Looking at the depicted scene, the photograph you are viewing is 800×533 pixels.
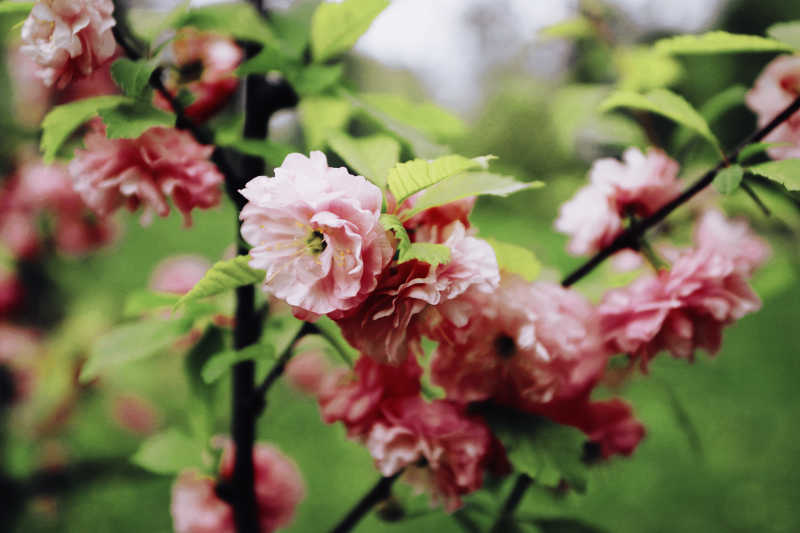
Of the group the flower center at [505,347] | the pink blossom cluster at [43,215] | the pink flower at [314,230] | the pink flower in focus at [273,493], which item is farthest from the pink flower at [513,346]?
the pink blossom cluster at [43,215]

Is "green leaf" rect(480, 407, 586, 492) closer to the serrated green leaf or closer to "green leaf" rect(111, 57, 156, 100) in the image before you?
the serrated green leaf

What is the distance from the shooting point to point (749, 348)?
310cm

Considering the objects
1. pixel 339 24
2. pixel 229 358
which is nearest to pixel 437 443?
pixel 229 358

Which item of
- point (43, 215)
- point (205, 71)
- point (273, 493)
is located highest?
point (205, 71)

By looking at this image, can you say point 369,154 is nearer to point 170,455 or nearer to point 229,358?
point 229,358

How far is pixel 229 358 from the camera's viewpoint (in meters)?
0.48

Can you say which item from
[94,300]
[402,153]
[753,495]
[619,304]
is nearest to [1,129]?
[94,300]

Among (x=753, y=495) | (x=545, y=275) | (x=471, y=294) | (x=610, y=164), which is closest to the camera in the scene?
(x=471, y=294)

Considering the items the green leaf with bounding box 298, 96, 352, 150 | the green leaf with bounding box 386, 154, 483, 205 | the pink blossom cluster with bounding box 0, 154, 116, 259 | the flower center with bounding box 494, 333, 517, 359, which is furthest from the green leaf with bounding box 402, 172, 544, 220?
the pink blossom cluster with bounding box 0, 154, 116, 259

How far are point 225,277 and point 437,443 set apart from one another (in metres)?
0.21

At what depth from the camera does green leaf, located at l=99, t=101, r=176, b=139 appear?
1.41 feet

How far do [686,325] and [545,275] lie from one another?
202 mm

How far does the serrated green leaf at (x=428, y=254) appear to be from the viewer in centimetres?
34

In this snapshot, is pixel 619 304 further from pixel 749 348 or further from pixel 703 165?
pixel 749 348
